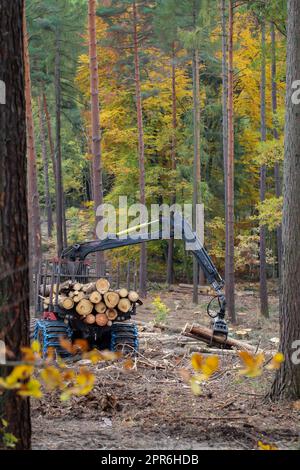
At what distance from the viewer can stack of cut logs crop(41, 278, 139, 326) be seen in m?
12.1

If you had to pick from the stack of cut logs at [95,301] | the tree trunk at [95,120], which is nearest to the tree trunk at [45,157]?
the tree trunk at [95,120]

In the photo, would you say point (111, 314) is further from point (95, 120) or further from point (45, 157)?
point (45, 157)

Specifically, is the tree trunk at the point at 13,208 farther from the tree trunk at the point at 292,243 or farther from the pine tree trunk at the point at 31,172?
the pine tree trunk at the point at 31,172

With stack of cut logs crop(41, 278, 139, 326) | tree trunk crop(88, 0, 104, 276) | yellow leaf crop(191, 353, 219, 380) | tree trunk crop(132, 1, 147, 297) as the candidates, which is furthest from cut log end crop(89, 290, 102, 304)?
tree trunk crop(132, 1, 147, 297)

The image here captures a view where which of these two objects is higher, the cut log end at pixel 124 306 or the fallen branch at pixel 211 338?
the cut log end at pixel 124 306

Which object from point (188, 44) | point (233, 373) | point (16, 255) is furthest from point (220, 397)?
point (188, 44)

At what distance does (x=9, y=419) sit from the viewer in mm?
4754

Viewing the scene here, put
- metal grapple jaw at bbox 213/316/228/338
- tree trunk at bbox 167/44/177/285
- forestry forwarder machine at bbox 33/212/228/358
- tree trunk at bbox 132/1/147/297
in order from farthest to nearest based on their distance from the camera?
tree trunk at bbox 167/44/177/285
tree trunk at bbox 132/1/147/297
metal grapple jaw at bbox 213/316/228/338
forestry forwarder machine at bbox 33/212/228/358

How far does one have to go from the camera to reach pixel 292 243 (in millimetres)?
8117

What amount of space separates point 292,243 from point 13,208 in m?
4.40

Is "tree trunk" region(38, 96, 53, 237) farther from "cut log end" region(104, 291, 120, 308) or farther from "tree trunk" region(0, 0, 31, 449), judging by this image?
"tree trunk" region(0, 0, 31, 449)

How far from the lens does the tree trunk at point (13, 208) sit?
4680mm

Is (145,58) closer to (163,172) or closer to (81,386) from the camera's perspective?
(163,172)

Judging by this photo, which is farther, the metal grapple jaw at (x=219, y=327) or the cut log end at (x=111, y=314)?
the metal grapple jaw at (x=219, y=327)
